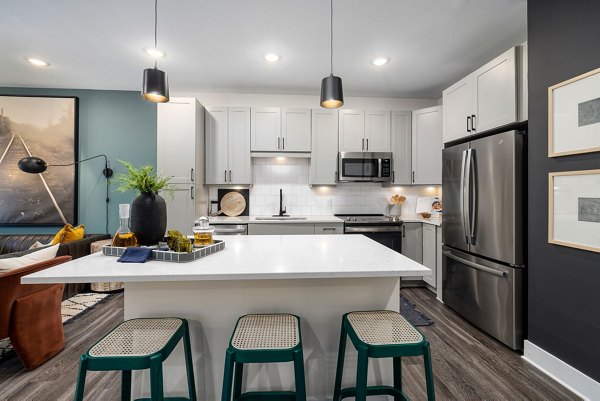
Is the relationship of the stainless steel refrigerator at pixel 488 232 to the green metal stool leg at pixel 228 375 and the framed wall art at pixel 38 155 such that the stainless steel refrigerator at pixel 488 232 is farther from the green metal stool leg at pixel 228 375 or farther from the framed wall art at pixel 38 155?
the framed wall art at pixel 38 155

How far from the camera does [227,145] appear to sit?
3.83 m

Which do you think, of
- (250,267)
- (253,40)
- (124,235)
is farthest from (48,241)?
(250,267)

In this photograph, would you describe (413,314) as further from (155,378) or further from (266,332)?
(155,378)

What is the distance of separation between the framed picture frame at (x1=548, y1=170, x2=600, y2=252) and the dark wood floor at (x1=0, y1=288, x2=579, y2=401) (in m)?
0.97

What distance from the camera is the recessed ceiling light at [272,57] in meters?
3.05

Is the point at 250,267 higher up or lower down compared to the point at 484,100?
lower down

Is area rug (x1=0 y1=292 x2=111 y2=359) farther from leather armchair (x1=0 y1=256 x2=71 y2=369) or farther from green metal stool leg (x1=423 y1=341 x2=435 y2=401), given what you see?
green metal stool leg (x1=423 y1=341 x2=435 y2=401)

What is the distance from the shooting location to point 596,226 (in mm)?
1653

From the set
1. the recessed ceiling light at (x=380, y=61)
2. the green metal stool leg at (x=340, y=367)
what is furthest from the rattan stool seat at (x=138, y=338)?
the recessed ceiling light at (x=380, y=61)

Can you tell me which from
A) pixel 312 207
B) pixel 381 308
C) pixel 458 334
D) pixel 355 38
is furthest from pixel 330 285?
pixel 312 207

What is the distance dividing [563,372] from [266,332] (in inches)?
81.1

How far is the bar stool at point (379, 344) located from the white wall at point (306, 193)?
288 centimetres

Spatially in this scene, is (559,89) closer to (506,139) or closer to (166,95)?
(506,139)

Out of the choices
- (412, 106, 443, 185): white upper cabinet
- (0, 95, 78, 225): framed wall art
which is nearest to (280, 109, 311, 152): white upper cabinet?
(412, 106, 443, 185): white upper cabinet
